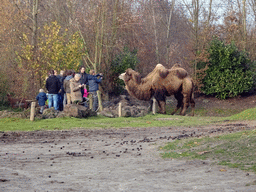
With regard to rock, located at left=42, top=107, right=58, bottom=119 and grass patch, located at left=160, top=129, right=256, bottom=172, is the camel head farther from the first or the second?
grass patch, located at left=160, top=129, right=256, bottom=172

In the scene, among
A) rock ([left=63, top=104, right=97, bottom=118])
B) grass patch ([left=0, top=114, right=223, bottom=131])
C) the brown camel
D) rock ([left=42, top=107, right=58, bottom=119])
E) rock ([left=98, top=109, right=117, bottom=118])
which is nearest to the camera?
grass patch ([left=0, top=114, right=223, bottom=131])

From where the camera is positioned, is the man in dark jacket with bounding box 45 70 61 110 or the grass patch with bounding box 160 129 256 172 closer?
the grass patch with bounding box 160 129 256 172

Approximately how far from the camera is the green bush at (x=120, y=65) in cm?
3036

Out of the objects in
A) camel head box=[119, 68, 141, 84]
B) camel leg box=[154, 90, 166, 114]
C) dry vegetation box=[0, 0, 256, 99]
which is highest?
dry vegetation box=[0, 0, 256, 99]

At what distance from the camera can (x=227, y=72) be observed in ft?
104

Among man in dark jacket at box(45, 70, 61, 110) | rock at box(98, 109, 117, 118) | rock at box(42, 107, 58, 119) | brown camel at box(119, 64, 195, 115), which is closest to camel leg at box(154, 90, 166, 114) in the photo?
brown camel at box(119, 64, 195, 115)

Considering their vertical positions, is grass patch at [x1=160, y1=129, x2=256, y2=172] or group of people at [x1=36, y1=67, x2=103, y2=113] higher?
group of people at [x1=36, y1=67, x2=103, y2=113]

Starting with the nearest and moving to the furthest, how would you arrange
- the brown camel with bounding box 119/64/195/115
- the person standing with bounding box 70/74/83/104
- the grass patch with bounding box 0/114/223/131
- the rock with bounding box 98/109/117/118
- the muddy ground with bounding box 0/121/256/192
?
the muddy ground with bounding box 0/121/256/192 → the grass patch with bounding box 0/114/223/131 → the person standing with bounding box 70/74/83/104 → the rock with bounding box 98/109/117/118 → the brown camel with bounding box 119/64/195/115

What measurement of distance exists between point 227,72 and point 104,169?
25048mm

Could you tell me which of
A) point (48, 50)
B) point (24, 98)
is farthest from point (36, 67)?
point (24, 98)

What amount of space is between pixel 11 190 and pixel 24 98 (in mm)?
20415

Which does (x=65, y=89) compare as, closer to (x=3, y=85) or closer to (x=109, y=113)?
(x=109, y=113)

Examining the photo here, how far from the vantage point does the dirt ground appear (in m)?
6.55

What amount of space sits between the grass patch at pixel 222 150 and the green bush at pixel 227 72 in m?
21.5
